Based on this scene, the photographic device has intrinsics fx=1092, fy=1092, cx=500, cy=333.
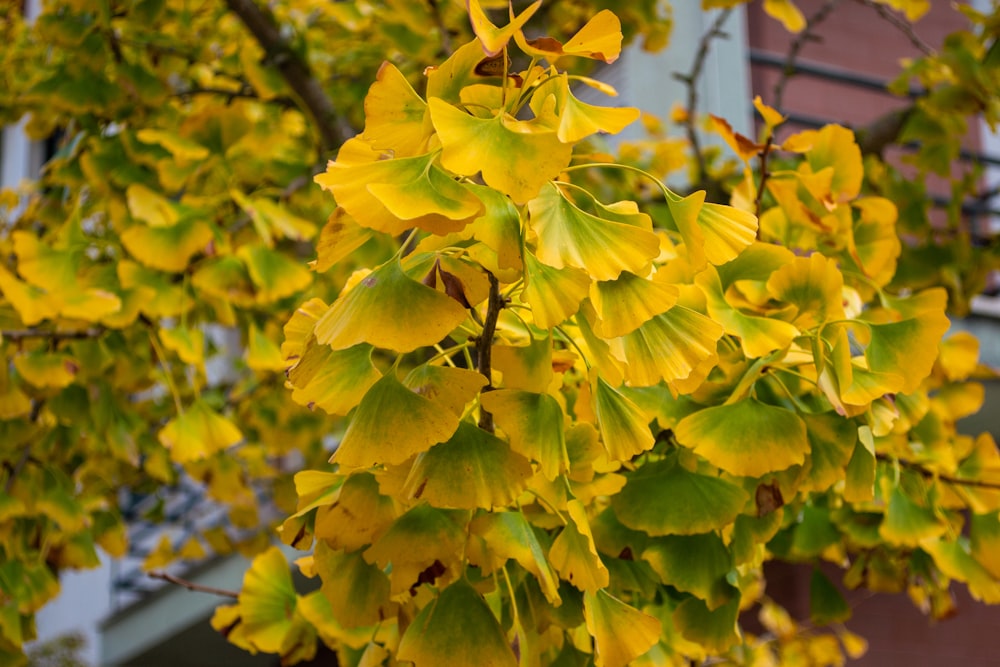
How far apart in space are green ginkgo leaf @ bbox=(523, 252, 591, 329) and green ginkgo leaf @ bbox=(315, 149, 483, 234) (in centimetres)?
7

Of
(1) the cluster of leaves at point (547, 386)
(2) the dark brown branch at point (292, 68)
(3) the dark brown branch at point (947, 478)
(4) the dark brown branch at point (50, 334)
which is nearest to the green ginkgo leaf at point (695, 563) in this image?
(1) the cluster of leaves at point (547, 386)

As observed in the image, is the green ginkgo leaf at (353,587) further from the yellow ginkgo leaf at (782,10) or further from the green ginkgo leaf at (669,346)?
the yellow ginkgo leaf at (782,10)

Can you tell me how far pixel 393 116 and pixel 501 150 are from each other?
0.10 m

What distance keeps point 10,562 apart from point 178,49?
1110 mm

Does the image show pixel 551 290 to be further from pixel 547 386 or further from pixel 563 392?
pixel 563 392

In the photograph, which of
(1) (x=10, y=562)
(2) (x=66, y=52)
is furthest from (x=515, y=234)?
(2) (x=66, y=52)

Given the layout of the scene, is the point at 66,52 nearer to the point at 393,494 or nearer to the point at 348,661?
the point at 348,661

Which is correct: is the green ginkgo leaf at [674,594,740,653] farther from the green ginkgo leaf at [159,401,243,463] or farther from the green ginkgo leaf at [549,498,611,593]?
the green ginkgo leaf at [159,401,243,463]

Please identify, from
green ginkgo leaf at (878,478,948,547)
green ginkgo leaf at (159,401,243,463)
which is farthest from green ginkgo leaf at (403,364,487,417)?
green ginkgo leaf at (159,401,243,463)

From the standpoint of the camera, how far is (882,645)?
11.4 ft

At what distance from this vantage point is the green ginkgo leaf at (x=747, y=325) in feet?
2.89

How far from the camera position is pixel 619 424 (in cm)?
80

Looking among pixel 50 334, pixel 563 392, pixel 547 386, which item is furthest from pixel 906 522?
pixel 50 334

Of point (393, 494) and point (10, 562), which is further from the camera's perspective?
point (10, 562)
